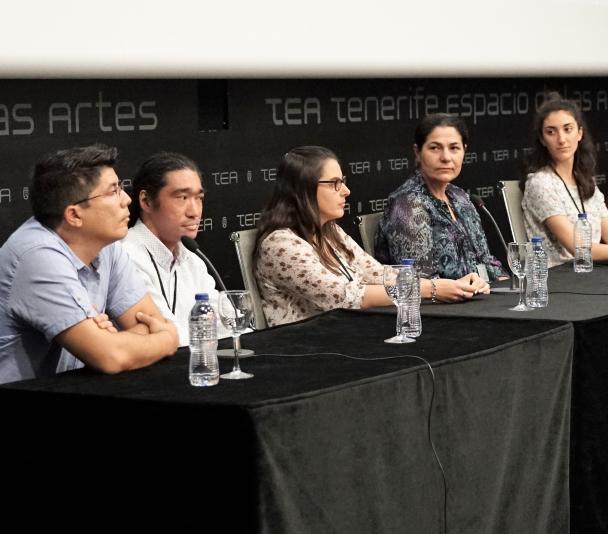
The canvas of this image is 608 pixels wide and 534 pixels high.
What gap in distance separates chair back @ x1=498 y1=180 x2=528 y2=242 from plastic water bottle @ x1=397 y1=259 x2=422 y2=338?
1994mm

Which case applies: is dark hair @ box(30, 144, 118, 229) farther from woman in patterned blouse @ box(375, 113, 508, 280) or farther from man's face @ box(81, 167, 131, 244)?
woman in patterned blouse @ box(375, 113, 508, 280)

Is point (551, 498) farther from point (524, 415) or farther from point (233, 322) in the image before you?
point (233, 322)

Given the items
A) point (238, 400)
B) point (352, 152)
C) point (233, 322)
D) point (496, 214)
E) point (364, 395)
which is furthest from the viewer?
point (496, 214)

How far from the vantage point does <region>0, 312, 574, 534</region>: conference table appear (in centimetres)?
224

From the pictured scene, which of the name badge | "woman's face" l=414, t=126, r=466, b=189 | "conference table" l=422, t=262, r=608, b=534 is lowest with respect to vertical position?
"conference table" l=422, t=262, r=608, b=534

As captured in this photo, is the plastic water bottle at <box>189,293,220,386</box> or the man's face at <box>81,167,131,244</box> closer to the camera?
the plastic water bottle at <box>189,293,220,386</box>

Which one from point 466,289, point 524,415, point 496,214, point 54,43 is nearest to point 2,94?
point 54,43

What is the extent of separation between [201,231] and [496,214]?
209 centimetres

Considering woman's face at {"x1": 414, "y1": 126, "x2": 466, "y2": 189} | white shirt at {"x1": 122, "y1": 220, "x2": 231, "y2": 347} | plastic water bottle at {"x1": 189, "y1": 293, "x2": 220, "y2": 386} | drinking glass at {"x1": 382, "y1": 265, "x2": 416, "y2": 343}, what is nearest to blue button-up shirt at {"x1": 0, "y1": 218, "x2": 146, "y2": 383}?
plastic water bottle at {"x1": 189, "y1": 293, "x2": 220, "y2": 386}

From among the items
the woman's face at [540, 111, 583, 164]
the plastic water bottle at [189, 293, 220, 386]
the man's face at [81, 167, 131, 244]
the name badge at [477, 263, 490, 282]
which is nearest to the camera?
the plastic water bottle at [189, 293, 220, 386]

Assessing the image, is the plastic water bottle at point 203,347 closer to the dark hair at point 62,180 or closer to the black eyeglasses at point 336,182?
the dark hair at point 62,180

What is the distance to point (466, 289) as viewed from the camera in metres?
3.64

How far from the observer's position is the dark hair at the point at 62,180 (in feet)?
9.25

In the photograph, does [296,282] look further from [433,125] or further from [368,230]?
[433,125]
